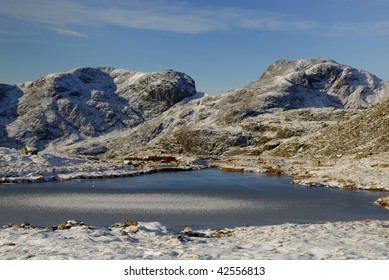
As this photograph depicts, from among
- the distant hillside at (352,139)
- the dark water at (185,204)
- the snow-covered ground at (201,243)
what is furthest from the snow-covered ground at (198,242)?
the distant hillside at (352,139)

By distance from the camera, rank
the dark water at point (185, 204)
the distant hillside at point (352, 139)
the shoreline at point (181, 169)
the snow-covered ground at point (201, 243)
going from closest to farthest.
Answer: the snow-covered ground at point (201, 243)
the dark water at point (185, 204)
the shoreline at point (181, 169)
the distant hillside at point (352, 139)

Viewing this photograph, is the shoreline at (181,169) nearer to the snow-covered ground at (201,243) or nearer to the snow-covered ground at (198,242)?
the snow-covered ground at (198,242)

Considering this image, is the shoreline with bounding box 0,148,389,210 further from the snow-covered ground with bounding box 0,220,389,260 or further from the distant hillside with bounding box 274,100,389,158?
the snow-covered ground with bounding box 0,220,389,260

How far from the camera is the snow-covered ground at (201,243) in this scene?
2038cm

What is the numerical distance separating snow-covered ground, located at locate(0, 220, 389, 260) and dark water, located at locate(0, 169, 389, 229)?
658 cm

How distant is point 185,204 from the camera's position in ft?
146

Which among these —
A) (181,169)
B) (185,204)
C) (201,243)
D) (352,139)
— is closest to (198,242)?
(201,243)

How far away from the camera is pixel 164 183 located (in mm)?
67812

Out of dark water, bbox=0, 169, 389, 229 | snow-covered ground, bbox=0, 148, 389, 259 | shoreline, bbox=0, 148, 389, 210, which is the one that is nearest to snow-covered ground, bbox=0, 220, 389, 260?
snow-covered ground, bbox=0, 148, 389, 259

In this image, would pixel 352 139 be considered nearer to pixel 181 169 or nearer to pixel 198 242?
pixel 181 169

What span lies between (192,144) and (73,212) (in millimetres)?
138548

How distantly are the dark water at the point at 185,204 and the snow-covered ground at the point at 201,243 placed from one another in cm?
658

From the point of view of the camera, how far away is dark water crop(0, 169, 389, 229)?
36.6 m

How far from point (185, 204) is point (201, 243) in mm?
20411
